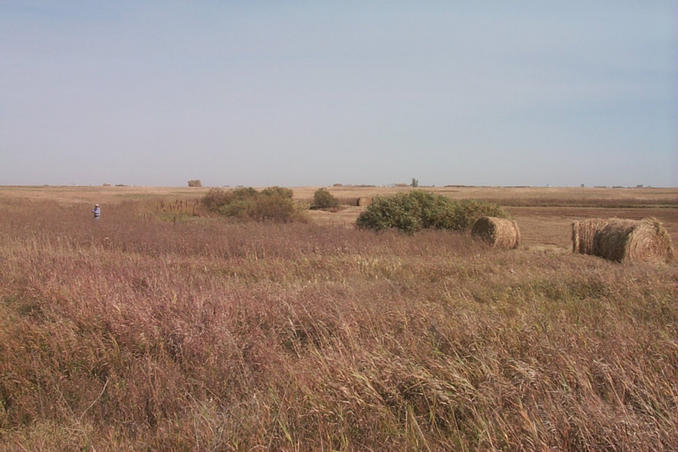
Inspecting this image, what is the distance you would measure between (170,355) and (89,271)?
3431 mm

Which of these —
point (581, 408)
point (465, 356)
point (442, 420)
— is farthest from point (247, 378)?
point (581, 408)

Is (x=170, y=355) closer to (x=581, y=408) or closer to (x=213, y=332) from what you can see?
(x=213, y=332)

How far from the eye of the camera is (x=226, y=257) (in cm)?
945

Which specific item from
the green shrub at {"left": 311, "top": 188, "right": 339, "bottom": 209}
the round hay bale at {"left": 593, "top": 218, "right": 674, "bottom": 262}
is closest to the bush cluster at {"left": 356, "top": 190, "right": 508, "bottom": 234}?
the round hay bale at {"left": 593, "top": 218, "right": 674, "bottom": 262}

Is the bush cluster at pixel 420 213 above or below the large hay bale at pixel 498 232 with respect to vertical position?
above

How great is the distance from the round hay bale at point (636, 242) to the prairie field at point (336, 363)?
5780mm

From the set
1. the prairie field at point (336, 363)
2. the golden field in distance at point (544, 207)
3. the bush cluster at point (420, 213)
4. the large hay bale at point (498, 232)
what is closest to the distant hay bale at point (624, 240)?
the large hay bale at point (498, 232)

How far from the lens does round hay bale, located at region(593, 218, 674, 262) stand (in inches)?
453

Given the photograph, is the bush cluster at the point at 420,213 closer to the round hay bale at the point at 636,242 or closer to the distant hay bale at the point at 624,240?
the distant hay bale at the point at 624,240

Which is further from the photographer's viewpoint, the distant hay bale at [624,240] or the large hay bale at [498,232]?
the large hay bale at [498,232]

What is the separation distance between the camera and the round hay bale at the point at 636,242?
1151 centimetres

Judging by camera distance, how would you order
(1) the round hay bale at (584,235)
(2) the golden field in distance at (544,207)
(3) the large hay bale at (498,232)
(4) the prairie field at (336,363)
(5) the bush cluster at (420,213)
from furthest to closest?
1. (2) the golden field in distance at (544,207)
2. (5) the bush cluster at (420,213)
3. (3) the large hay bale at (498,232)
4. (1) the round hay bale at (584,235)
5. (4) the prairie field at (336,363)

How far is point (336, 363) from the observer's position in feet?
10.6

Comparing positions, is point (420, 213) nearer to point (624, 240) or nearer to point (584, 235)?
point (584, 235)
